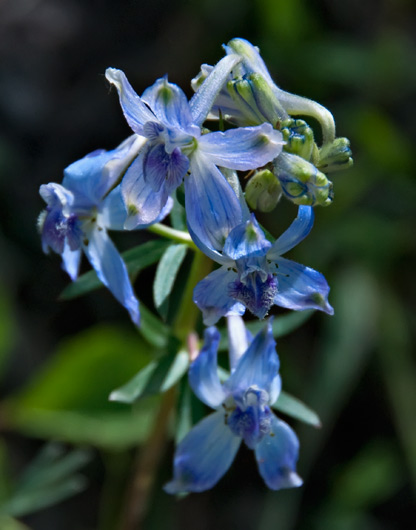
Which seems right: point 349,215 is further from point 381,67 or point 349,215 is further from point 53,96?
point 53,96

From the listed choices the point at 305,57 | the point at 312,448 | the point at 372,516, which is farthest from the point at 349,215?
the point at 372,516

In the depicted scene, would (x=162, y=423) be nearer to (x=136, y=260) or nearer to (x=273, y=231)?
(x=136, y=260)

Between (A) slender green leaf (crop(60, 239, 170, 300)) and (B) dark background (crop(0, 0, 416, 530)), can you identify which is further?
(B) dark background (crop(0, 0, 416, 530))

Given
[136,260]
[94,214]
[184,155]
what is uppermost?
[184,155]

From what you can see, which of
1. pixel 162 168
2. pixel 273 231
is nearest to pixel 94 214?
pixel 162 168

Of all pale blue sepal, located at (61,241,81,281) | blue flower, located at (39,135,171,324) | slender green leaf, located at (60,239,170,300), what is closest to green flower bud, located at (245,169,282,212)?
blue flower, located at (39,135,171,324)

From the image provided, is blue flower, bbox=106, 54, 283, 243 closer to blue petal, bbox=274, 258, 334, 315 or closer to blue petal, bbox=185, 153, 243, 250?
blue petal, bbox=185, 153, 243, 250
